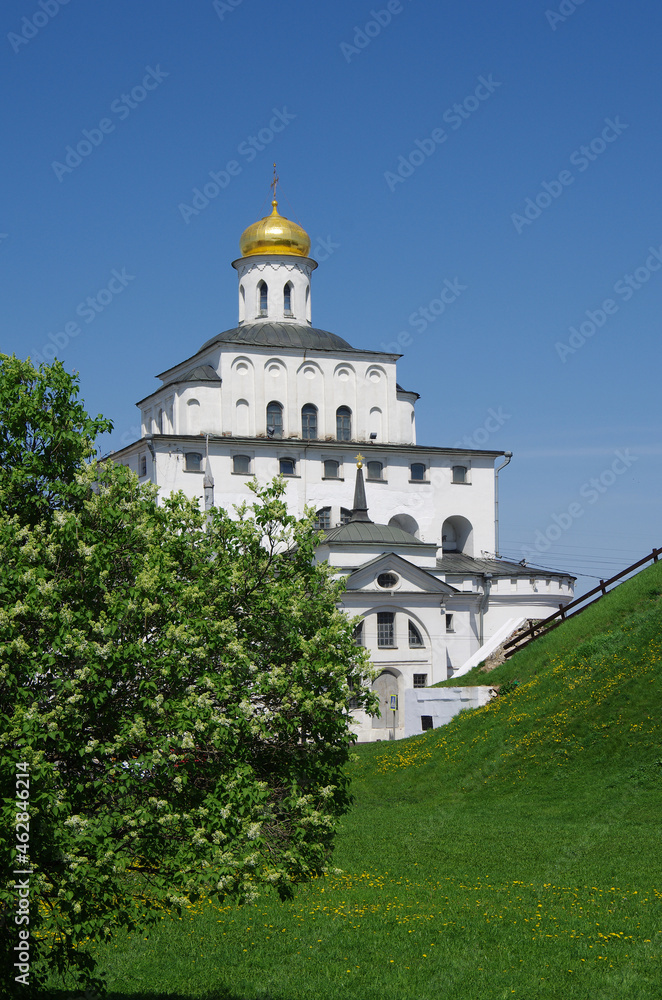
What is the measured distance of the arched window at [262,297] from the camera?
6031 cm

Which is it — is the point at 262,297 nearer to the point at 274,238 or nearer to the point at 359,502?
the point at 274,238

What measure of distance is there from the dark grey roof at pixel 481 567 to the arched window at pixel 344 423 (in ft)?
26.9

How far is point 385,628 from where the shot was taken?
47.5m

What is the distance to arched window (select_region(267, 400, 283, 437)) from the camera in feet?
183

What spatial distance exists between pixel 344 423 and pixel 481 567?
10442 millimetres

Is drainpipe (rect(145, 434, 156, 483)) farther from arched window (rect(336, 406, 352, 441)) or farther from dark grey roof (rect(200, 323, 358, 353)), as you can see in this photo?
arched window (rect(336, 406, 352, 441))

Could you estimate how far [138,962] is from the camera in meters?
14.8

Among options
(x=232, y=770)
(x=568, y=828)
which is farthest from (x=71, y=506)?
(x=568, y=828)

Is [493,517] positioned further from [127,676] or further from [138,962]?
[127,676]

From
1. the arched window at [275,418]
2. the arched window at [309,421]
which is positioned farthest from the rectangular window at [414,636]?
the arched window at [275,418]

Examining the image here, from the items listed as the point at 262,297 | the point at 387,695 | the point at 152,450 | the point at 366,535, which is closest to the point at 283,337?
the point at 262,297

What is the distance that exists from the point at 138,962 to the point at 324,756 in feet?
18.4

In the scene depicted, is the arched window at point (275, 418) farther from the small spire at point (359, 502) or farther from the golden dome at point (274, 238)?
the golden dome at point (274, 238)

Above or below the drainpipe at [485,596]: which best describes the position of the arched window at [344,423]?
above
